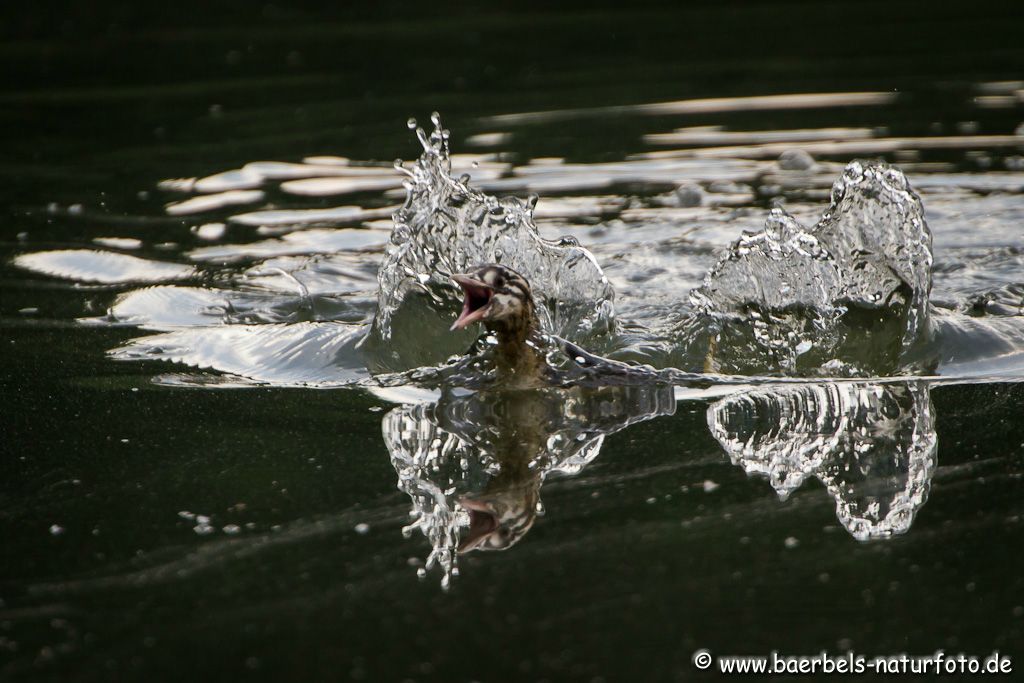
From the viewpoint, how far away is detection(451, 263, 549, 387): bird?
17.6ft

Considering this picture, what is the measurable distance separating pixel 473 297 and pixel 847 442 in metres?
1.54

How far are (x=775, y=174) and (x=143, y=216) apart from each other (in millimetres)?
4099

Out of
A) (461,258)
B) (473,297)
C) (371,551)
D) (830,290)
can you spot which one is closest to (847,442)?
(473,297)

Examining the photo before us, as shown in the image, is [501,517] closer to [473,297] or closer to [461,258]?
[473,297]

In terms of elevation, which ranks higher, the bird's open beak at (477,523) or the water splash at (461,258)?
the water splash at (461,258)

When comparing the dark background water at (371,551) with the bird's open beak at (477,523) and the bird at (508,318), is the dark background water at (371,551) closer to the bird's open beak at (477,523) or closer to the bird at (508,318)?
the bird's open beak at (477,523)

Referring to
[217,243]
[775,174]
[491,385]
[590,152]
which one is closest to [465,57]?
[590,152]

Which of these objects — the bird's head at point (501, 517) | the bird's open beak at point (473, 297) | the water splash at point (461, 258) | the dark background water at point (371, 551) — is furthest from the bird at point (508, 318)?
the bird's head at point (501, 517)

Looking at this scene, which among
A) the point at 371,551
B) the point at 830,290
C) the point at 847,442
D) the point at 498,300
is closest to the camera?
the point at 371,551

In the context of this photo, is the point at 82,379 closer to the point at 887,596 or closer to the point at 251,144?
the point at 887,596

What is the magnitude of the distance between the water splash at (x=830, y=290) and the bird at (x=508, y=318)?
768mm

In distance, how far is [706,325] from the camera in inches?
248

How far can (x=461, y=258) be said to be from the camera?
6.79m

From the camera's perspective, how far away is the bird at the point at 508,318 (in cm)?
538
